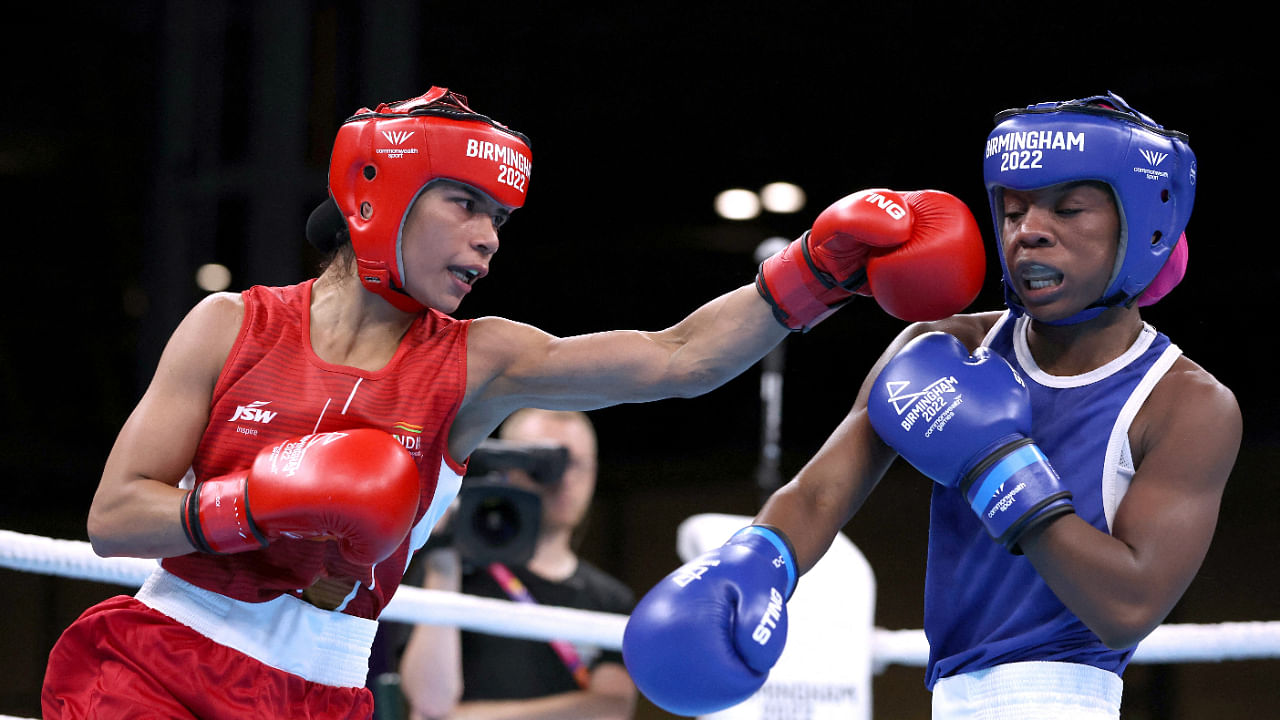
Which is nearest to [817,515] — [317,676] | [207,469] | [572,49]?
[317,676]

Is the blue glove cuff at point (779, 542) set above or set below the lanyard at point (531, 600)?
above

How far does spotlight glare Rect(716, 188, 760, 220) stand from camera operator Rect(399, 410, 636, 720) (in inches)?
286

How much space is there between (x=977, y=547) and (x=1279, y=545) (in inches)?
304

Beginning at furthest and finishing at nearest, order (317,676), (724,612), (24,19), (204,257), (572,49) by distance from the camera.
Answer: (572,49) < (24,19) < (204,257) < (317,676) < (724,612)

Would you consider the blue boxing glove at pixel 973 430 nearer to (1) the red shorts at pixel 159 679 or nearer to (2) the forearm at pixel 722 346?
(2) the forearm at pixel 722 346

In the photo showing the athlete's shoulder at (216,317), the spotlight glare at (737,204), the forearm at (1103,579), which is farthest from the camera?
the spotlight glare at (737,204)

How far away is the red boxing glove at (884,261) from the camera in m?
1.64

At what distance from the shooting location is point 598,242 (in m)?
11.1

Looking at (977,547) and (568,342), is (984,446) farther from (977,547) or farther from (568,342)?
(568,342)

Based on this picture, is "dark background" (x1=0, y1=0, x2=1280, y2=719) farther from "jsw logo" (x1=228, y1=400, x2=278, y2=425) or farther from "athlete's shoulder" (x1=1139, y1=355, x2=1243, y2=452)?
"jsw logo" (x1=228, y1=400, x2=278, y2=425)

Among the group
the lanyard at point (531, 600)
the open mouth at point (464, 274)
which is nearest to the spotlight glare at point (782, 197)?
the lanyard at point (531, 600)

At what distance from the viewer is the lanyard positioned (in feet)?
10.6

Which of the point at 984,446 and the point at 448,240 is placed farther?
the point at 448,240

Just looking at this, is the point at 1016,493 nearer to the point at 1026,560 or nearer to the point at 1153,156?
the point at 1026,560
